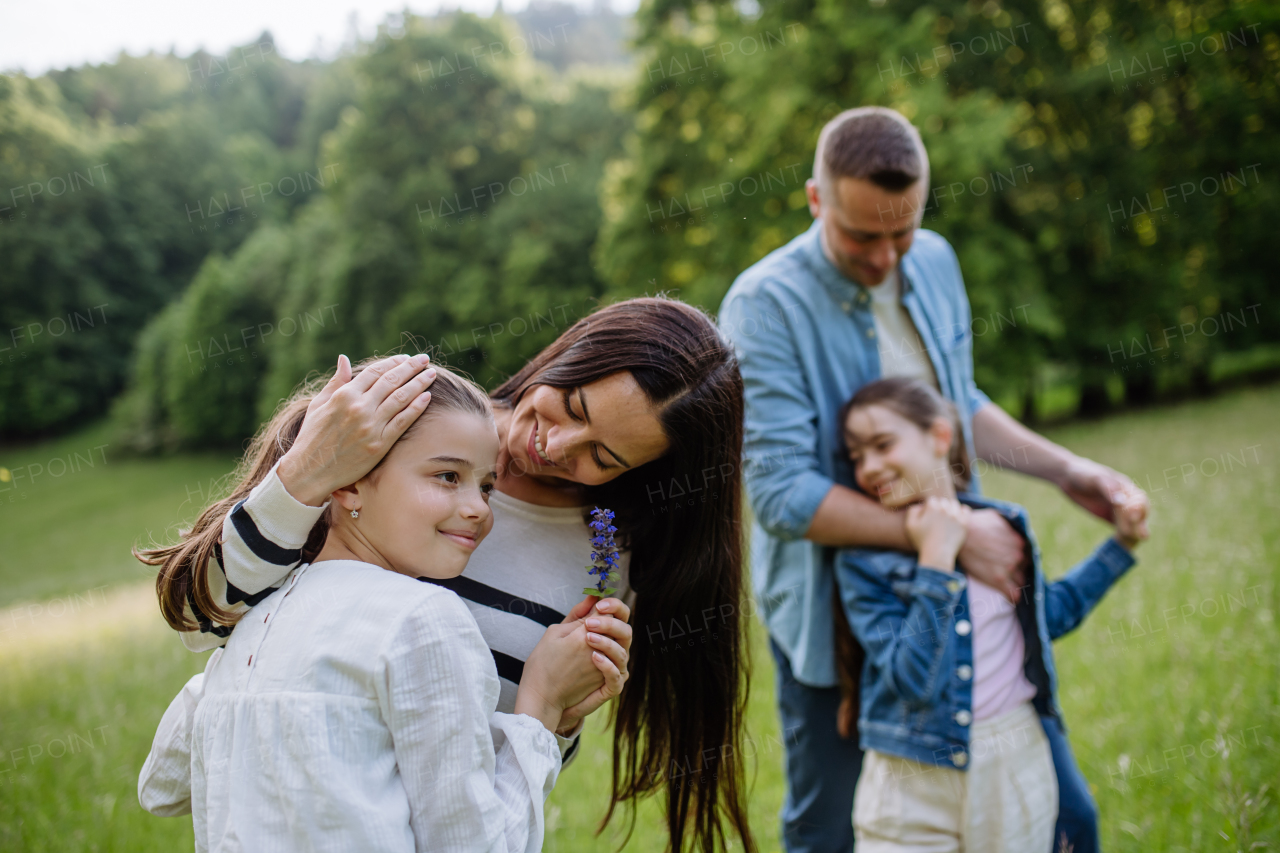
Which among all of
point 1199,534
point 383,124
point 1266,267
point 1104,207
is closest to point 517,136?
point 383,124

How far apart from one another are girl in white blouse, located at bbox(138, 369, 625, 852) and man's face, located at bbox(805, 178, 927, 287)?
1.60 meters

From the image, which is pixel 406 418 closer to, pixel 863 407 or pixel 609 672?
pixel 609 672

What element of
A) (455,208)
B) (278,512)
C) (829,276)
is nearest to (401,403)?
(278,512)

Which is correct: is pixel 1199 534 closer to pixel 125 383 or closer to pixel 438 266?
pixel 438 266

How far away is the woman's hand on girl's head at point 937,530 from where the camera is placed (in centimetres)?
253

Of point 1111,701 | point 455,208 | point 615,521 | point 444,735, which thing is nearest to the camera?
point 444,735

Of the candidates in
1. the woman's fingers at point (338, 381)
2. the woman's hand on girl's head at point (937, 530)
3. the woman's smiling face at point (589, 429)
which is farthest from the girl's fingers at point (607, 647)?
the woman's hand on girl's head at point (937, 530)

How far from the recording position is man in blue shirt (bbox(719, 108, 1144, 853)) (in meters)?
2.65

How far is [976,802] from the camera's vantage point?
2.47m

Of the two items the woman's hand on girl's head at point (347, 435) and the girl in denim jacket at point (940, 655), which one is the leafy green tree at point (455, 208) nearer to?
the girl in denim jacket at point (940, 655)

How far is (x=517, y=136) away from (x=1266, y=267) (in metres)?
21.2

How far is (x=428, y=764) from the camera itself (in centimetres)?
146

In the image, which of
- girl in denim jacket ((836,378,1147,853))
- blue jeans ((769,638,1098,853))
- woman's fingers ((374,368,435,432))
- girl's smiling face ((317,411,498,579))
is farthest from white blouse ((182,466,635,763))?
blue jeans ((769,638,1098,853))

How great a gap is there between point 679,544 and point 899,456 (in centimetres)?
86
